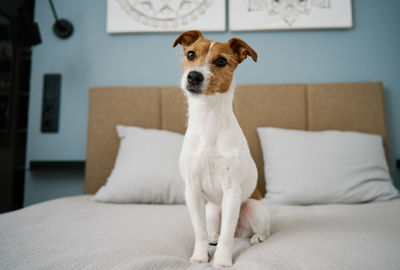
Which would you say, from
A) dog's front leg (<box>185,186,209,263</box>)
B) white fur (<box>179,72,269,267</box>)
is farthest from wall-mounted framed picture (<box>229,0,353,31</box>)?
dog's front leg (<box>185,186,209,263</box>)

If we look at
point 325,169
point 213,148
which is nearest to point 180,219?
point 213,148

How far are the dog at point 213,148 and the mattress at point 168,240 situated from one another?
0.12 m

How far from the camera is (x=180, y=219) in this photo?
124cm

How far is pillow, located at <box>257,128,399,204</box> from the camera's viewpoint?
155cm

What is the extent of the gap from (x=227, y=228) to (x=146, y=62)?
67.3 inches

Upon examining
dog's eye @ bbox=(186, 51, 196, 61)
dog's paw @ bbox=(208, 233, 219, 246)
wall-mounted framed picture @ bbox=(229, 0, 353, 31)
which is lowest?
dog's paw @ bbox=(208, 233, 219, 246)

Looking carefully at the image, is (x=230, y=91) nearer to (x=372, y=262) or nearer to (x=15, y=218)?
(x=372, y=262)

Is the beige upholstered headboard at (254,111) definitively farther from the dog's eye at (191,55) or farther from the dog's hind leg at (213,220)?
the dog's eye at (191,55)

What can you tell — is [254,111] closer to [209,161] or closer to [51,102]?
[209,161]

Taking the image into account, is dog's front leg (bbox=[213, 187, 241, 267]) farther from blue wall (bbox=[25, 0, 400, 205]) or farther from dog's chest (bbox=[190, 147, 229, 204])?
blue wall (bbox=[25, 0, 400, 205])

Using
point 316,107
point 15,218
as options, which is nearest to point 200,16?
point 316,107

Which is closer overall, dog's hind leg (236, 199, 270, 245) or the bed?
the bed

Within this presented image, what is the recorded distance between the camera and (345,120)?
1919 mm

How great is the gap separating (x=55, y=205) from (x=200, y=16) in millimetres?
1693
